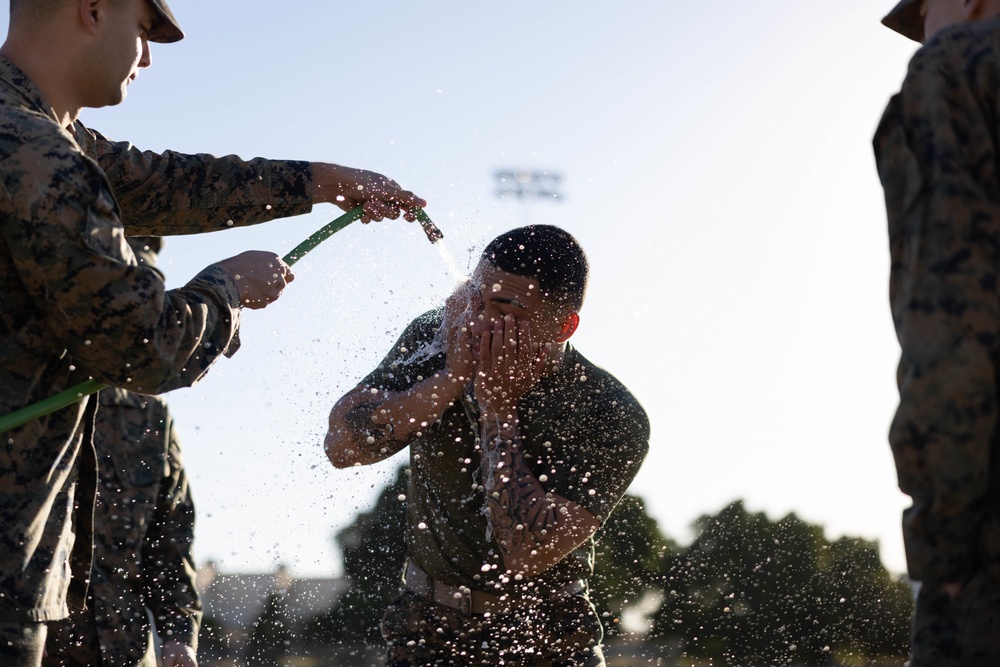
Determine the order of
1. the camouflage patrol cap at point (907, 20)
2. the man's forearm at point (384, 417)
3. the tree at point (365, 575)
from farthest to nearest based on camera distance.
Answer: the tree at point (365, 575), the man's forearm at point (384, 417), the camouflage patrol cap at point (907, 20)

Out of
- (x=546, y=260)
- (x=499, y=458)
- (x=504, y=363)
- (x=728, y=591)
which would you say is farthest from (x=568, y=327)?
(x=728, y=591)

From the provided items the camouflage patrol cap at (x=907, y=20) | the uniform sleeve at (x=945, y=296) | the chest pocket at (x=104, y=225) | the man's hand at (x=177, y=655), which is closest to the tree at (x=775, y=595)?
the man's hand at (x=177, y=655)

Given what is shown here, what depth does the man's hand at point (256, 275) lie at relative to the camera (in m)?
3.89

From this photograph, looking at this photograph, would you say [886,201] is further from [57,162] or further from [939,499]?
[57,162]

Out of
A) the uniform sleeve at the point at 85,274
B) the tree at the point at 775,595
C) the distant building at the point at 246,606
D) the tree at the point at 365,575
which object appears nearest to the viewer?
the uniform sleeve at the point at 85,274

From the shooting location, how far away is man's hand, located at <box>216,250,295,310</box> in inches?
153

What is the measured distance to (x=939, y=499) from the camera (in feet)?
8.38

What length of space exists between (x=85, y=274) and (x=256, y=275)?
30.0 inches

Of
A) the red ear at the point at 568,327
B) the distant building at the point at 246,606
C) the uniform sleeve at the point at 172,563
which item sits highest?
the distant building at the point at 246,606

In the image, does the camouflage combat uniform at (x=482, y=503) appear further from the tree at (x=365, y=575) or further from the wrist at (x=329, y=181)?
the tree at (x=365, y=575)

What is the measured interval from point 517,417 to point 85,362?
2.41m

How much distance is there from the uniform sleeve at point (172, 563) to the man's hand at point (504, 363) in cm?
148

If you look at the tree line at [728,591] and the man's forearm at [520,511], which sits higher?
the tree line at [728,591]

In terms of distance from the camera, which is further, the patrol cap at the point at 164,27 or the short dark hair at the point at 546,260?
the short dark hair at the point at 546,260
